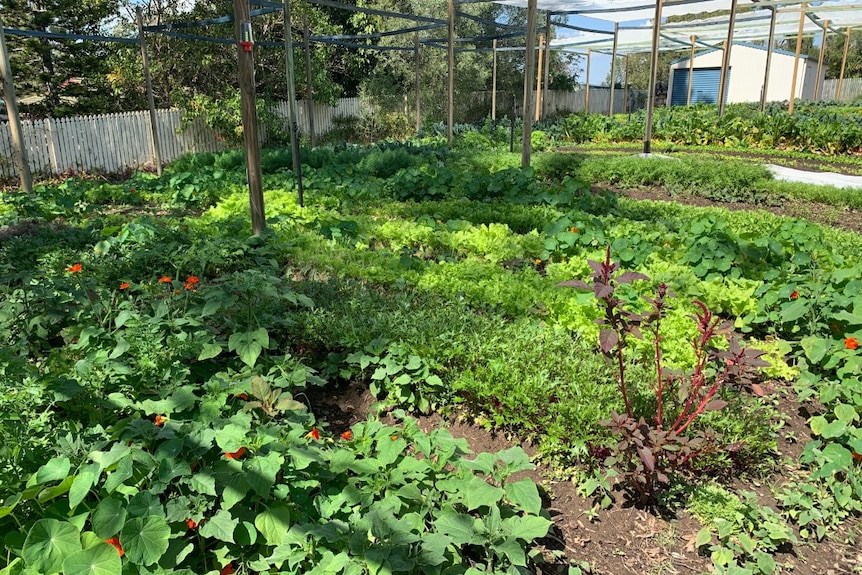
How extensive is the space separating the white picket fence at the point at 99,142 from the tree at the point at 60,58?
3.24 meters

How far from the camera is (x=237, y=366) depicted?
3.26m

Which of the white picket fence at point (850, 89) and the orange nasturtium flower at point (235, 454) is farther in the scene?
the white picket fence at point (850, 89)

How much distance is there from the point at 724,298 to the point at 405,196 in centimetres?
482

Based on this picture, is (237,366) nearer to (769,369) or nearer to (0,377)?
(0,377)

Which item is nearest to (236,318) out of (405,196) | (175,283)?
(175,283)

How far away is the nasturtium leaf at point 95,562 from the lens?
171 centimetres

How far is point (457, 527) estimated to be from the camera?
205 centimetres

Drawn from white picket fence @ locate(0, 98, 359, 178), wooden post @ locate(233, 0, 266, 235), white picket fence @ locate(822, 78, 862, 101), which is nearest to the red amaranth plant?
wooden post @ locate(233, 0, 266, 235)

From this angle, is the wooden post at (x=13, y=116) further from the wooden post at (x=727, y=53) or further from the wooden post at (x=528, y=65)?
the wooden post at (x=727, y=53)

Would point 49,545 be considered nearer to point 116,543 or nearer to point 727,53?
point 116,543

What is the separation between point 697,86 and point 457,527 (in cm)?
4079

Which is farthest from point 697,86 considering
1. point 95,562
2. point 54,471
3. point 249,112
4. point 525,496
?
point 95,562

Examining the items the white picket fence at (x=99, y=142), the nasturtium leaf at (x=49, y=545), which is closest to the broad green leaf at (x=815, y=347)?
the nasturtium leaf at (x=49, y=545)

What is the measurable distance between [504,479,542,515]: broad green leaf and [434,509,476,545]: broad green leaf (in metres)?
0.17
